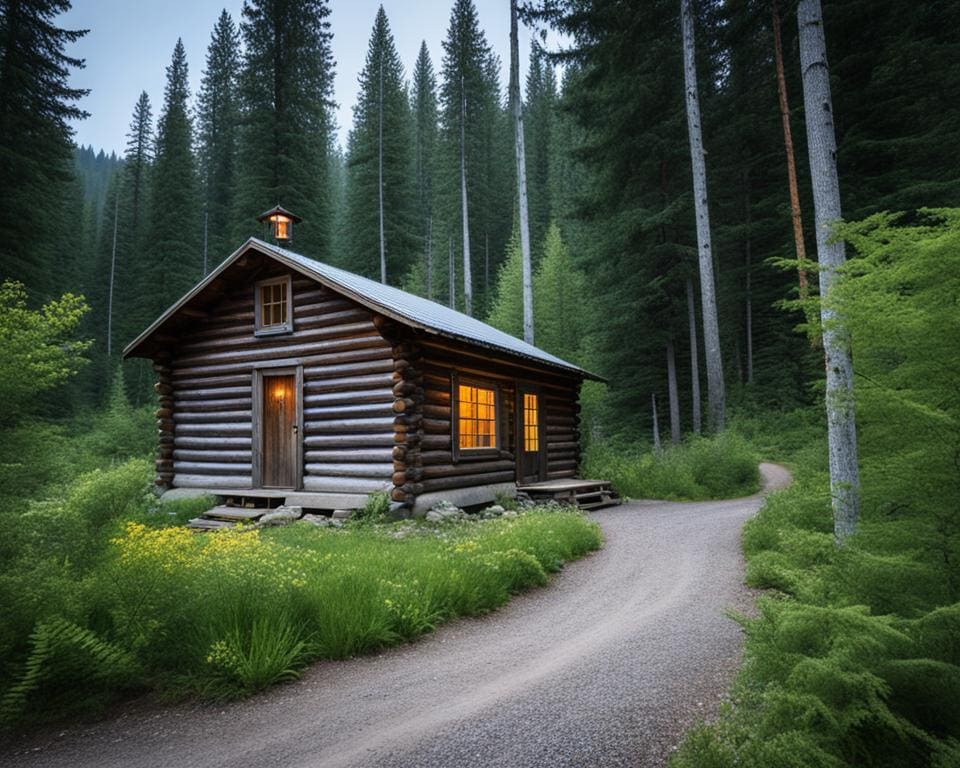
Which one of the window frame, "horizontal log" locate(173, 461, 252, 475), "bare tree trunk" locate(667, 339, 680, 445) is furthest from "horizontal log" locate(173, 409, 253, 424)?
"bare tree trunk" locate(667, 339, 680, 445)

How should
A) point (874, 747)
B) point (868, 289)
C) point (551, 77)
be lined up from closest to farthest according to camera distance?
point (874, 747), point (868, 289), point (551, 77)

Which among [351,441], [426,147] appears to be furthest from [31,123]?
[426,147]

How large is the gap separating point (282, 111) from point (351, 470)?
77.9ft

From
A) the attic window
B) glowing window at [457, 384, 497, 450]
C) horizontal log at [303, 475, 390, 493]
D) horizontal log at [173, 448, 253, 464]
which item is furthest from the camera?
horizontal log at [173, 448, 253, 464]

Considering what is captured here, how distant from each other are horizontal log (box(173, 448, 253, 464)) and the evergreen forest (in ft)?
6.64

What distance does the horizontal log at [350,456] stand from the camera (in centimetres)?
1120

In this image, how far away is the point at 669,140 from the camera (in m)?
20.7

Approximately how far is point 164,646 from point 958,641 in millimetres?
5468

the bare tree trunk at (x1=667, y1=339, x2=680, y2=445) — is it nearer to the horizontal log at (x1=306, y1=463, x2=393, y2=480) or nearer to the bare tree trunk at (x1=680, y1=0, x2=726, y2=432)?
the bare tree trunk at (x1=680, y1=0, x2=726, y2=432)

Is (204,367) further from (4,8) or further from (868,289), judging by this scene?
(4,8)

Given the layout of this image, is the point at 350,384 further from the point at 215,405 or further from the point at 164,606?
the point at 164,606

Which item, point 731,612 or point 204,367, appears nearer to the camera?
point 731,612

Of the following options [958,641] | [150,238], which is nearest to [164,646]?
[958,641]

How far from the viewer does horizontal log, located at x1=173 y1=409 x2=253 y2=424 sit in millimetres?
12984
